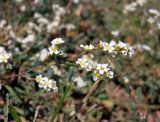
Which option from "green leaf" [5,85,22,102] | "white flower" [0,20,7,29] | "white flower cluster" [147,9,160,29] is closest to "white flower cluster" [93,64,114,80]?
"green leaf" [5,85,22,102]

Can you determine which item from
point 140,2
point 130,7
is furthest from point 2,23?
point 140,2

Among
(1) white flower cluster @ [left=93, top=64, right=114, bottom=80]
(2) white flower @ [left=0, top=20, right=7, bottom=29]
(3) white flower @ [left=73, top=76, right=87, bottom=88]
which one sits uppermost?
(2) white flower @ [left=0, top=20, right=7, bottom=29]

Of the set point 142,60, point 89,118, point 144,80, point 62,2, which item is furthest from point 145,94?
point 62,2

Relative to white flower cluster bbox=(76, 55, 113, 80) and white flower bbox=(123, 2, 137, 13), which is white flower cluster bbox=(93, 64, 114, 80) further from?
white flower bbox=(123, 2, 137, 13)

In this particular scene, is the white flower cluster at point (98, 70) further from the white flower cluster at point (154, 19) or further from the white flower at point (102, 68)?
the white flower cluster at point (154, 19)

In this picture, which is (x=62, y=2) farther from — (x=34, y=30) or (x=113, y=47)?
(x=113, y=47)

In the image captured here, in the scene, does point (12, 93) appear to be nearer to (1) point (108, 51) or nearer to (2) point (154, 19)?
(1) point (108, 51)

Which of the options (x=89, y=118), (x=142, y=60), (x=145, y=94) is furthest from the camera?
(x=142, y=60)

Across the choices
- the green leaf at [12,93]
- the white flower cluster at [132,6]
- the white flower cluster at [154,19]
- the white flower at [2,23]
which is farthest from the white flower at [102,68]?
the white flower cluster at [132,6]
